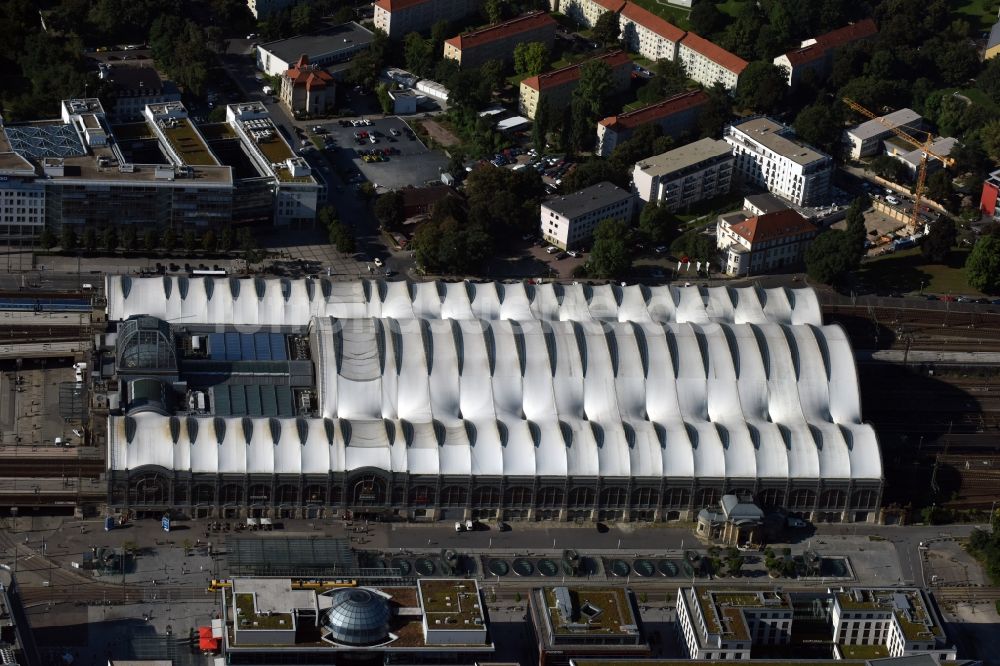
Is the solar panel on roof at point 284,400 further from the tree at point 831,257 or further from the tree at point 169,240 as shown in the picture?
the tree at point 831,257

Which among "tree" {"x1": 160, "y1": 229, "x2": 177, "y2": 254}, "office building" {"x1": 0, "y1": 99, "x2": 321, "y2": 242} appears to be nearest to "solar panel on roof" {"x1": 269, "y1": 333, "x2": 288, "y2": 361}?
"tree" {"x1": 160, "y1": 229, "x2": 177, "y2": 254}

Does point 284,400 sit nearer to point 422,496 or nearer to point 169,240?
point 422,496

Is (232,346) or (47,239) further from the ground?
(47,239)

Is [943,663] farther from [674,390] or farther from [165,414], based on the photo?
[165,414]

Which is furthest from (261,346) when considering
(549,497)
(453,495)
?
(549,497)

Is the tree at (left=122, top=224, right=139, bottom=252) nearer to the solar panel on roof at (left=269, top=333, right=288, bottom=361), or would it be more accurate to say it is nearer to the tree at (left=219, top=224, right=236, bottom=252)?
the tree at (left=219, top=224, right=236, bottom=252)

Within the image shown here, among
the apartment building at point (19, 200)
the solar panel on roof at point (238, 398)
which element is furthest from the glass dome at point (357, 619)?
the apartment building at point (19, 200)
